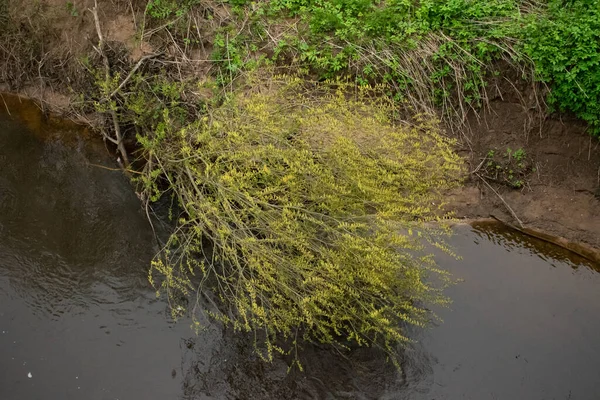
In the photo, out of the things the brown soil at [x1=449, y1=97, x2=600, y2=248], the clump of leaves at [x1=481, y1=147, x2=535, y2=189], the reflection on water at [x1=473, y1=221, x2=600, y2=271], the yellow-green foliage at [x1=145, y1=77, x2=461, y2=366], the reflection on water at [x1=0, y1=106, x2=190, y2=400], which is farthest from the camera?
the clump of leaves at [x1=481, y1=147, x2=535, y2=189]

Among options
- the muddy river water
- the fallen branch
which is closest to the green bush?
the muddy river water

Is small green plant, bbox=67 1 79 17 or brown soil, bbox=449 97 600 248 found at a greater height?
small green plant, bbox=67 1 79 17

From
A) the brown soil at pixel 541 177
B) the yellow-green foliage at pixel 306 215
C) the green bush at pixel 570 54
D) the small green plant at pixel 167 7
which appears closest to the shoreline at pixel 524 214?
the brown soil at pixel 541 177

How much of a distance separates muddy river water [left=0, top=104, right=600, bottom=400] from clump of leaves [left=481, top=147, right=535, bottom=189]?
632 millimetres

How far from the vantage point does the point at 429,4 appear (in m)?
6.55

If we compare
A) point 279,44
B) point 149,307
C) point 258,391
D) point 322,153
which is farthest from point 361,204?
point 279,44

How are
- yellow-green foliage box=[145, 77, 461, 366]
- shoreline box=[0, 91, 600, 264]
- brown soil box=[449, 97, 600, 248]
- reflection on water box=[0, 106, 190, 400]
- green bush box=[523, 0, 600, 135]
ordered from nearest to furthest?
1. yellow-green foliage box=[145, 77, 461, 366]
2. reflection on water box=[0, 106, 190, 400]
3. green bush box=[523, 0, 600, 135]
4. shoreline box=[0, 91, 600, 264]
5. brown soil box=[449, 97, 600, 248]

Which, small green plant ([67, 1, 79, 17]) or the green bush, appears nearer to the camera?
the green bush

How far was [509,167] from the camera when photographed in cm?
666

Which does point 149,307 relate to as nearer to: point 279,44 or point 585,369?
point 279,44

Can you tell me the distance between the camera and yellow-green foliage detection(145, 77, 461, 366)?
4.64 meters

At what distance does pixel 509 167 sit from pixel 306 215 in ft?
9.76

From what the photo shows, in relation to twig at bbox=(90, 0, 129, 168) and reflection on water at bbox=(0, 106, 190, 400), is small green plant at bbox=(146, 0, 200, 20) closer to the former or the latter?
twig at bbox=(90, 0, 129, 168)

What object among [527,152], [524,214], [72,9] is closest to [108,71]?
[72,9]
